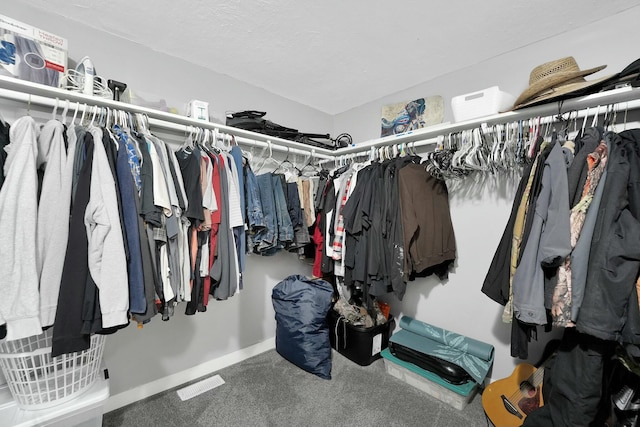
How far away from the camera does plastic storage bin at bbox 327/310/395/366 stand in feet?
6.51

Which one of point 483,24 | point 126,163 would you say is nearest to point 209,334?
point 126,163

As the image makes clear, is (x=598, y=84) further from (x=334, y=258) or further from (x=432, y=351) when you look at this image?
(x=432, y=351)

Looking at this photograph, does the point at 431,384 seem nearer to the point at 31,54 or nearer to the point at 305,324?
the point at 305,324

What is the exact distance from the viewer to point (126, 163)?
111 centimetres

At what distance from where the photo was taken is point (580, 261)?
97 cm

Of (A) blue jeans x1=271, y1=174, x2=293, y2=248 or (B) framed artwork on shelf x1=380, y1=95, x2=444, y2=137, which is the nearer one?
(A) blue jeans x1=271, y1=174, x2=293, y2=248

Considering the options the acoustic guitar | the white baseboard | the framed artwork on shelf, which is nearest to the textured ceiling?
the framed artwork on shelf

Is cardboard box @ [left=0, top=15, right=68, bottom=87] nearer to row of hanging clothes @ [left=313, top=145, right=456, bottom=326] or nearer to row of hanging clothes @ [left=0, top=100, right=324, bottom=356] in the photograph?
Result: row of hanging clothes @ [left=0, top=100, right=324, bottom=356]

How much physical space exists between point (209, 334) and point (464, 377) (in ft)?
5.80

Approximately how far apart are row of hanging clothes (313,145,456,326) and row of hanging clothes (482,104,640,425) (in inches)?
Answer: 20.5

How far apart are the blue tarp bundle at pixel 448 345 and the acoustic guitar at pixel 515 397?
102 millimetres

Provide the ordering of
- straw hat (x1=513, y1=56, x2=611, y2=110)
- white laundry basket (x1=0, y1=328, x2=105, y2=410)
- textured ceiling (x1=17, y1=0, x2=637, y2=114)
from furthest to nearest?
1. textured ceiling (x1=17, y1=0, x2=637, y2=114)
2. straw hat (x1=513, y1=56, x2=611, y2=110)
3. white laundry basket (x1=0, y1=328, x2=105, y2=410)

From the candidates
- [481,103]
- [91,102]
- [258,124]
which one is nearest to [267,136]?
[258,124]

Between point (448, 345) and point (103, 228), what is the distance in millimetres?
2095
